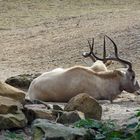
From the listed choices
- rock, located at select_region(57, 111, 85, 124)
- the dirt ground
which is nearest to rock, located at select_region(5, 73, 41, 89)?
the dirt ground

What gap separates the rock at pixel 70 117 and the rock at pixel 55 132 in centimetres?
119

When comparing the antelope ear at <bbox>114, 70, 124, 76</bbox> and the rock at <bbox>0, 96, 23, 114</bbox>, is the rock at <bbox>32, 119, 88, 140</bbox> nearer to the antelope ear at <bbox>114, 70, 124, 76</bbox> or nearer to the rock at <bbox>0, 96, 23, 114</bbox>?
the rock at <bbox>0, 96, 23, 114</bbox>

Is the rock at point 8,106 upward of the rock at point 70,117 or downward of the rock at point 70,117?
upward

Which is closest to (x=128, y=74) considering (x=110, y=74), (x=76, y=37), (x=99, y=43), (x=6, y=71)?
(x=110, y=74)

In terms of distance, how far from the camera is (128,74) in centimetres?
1291

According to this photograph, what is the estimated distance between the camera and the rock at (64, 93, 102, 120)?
9.80 meters

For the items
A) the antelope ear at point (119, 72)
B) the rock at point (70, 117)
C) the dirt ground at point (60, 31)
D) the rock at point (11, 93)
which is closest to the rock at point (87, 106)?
the rock at point (70, 117)

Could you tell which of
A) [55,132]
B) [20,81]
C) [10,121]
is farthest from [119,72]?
[55,132]

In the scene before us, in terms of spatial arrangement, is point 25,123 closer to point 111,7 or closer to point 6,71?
point 6,71

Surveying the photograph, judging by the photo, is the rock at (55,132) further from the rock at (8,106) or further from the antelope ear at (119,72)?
the antelope ear at (119,72)

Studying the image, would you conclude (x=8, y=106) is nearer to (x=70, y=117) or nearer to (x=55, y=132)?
(x=70, y=117)

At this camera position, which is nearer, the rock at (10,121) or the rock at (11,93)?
the rock at (10,121)

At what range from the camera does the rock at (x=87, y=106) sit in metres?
9.80

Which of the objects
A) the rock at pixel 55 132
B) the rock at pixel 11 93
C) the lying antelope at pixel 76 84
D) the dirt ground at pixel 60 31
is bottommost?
the dirt ground at pixel 60 31
